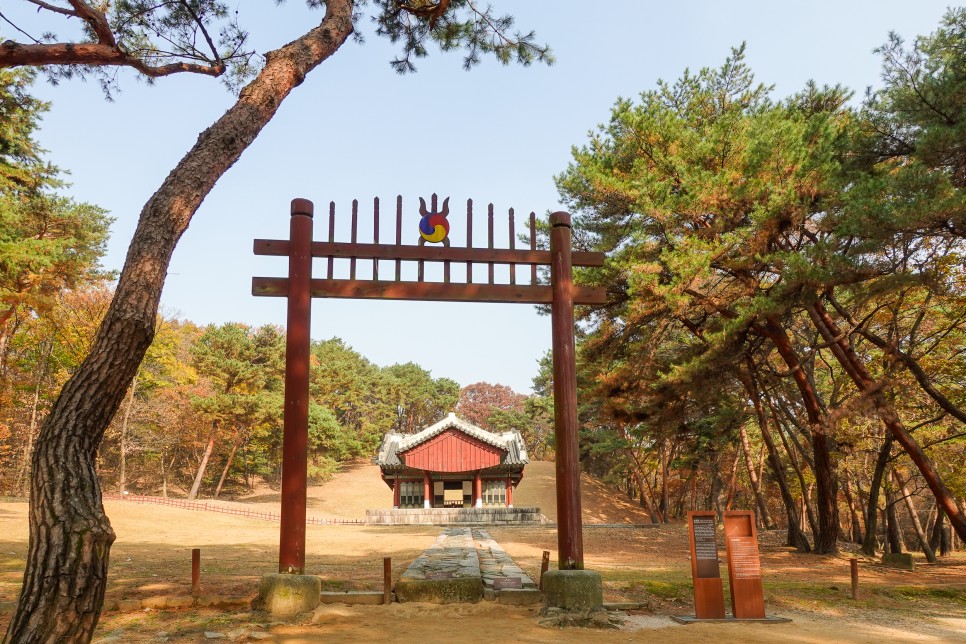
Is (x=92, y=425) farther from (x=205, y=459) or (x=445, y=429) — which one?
(x=205, y=459)

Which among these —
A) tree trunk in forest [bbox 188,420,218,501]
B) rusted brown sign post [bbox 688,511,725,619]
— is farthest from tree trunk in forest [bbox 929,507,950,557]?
tree trunk in forest [bbox 188,420,218,501]

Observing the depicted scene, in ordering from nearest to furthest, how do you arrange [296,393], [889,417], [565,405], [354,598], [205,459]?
[296,393]
[354,598]
[565,405]
[889,417]
[205,459]

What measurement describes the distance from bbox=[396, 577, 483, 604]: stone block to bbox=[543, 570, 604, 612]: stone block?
0.82 metres

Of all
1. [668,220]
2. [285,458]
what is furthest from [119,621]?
[668,220]

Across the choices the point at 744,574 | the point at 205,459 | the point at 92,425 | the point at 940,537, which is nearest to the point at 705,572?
the point at 744,574

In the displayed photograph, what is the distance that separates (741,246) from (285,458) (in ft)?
30.5

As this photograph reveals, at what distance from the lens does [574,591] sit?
656 cm

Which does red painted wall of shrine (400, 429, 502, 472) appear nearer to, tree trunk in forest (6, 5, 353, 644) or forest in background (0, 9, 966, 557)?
forest in background (0, 9, 966, 557)

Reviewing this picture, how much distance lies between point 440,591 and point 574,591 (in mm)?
1507

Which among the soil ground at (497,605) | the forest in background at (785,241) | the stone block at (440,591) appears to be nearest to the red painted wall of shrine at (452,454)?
the soil ground at (497,605)

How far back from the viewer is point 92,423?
3.93 meters

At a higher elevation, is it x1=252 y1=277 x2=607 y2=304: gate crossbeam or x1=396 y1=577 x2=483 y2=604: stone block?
x1=252 y1=277 x2=607 y2=304: gate crossbeam

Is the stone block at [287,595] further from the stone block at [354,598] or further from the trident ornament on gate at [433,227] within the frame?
the trident ornament on gate at [433,227]

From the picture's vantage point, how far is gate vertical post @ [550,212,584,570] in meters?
6.93
